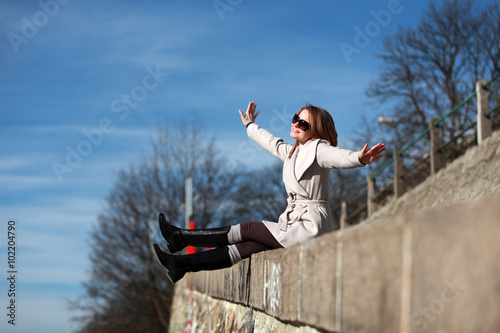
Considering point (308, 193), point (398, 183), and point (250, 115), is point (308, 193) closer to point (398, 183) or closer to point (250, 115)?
point (250, 115)

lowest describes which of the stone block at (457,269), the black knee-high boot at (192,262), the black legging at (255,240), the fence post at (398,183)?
the stone block at (457,269)

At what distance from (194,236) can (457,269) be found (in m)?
3.20

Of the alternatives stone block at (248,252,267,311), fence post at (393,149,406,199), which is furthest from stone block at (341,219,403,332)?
fence post at (393,149,406,199)

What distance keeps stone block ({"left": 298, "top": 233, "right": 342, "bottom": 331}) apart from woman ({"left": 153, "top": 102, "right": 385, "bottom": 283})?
1.44m

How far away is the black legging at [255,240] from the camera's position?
4027mm

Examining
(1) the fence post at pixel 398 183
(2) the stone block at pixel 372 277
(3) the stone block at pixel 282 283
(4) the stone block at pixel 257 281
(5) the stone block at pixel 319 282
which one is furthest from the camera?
(1) the fence post at pixel 398 183

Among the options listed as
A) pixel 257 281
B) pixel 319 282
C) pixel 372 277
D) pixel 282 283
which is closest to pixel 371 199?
pixel 257 281

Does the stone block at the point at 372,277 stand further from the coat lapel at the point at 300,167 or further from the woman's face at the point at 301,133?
the woman's face at the point at 301,133

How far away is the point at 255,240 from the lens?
414 cm

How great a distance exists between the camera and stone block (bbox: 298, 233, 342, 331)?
1.98 meters

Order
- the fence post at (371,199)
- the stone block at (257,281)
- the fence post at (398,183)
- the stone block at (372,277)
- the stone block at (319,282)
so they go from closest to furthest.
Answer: the stone block at (372,277), the stone block at (319,282), the stone block at (257,281), the fence post at (398,183), the fence post at (371,199)

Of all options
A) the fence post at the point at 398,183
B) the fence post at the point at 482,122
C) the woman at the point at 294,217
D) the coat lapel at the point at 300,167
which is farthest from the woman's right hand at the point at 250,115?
the fence post at the point at 398,183

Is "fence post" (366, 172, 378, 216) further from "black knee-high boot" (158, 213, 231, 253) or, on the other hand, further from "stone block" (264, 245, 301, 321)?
"stone block" (264, 245, 301, 321)

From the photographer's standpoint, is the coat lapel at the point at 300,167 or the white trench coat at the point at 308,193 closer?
the white trench coat at the point at 308,193
